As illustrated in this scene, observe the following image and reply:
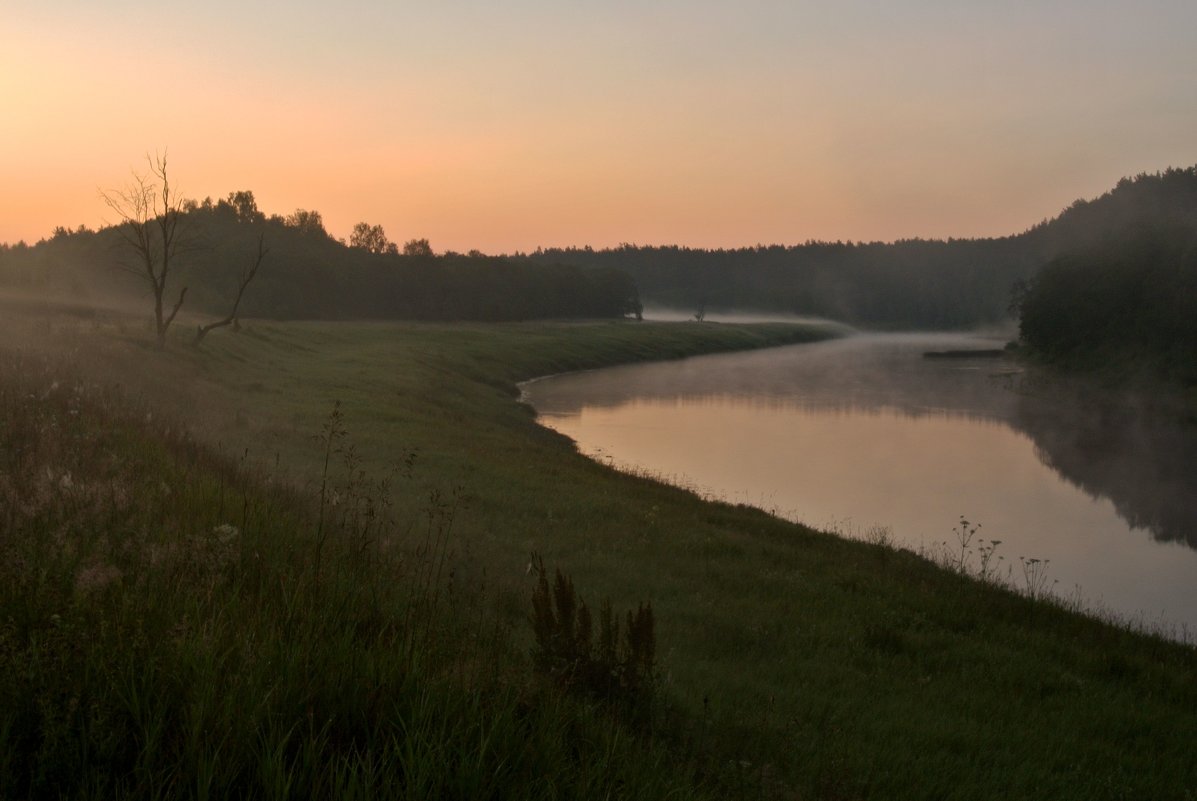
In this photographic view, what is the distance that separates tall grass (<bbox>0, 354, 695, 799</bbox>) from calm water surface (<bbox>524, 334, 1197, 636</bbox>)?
14.5 metres

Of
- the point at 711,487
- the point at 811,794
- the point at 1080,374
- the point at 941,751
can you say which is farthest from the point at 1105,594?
the point at 1080,374

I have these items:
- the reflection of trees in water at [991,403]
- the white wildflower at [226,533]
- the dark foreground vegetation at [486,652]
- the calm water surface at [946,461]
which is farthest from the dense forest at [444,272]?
the white wildflower at [226,533]

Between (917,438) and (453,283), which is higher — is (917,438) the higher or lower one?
the lower one

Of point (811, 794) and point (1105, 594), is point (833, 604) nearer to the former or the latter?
point (811, 794)

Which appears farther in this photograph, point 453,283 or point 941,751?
point 453,283

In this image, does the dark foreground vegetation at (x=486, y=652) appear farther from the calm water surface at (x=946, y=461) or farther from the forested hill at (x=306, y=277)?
the forested hill at (x=306, y=277)

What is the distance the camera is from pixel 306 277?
9562 centimetres

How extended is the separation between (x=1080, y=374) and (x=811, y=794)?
66.2m

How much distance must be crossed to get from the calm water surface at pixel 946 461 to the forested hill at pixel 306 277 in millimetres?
32572

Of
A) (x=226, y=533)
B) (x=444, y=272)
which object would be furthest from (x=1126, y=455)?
(x=444, y=272)

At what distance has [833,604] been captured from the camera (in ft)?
39.5

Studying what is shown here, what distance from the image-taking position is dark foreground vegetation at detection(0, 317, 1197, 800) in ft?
12.7

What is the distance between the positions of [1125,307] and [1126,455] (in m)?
33.5

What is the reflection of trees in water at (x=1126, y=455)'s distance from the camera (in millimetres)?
26172
